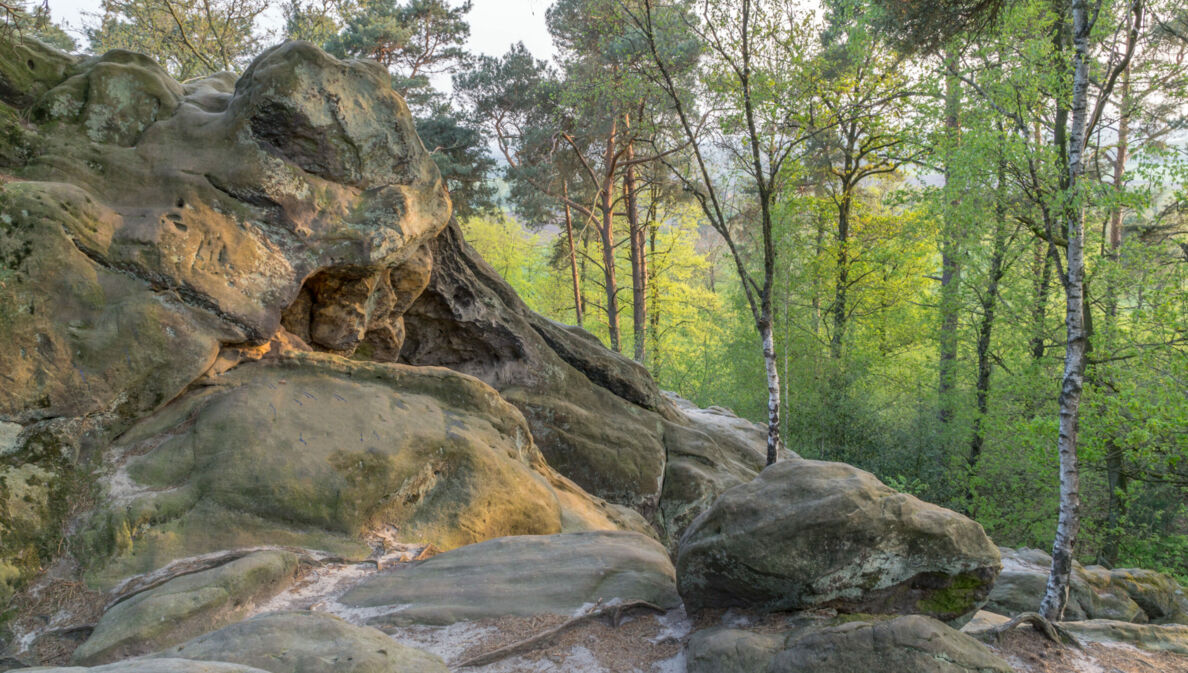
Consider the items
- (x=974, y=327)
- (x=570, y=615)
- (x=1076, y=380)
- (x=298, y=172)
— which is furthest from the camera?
(x=974, y=327)

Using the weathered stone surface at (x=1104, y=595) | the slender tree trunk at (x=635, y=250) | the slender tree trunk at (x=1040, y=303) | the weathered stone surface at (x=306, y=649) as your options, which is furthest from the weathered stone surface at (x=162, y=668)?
the slender tree trunk at (x=635, y=250)

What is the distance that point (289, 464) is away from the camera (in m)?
7.00

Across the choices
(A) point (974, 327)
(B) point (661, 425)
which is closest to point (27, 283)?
(B) point (661, 425)

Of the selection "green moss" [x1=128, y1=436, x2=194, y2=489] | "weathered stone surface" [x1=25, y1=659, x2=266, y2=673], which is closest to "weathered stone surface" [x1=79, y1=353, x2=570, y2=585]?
"green moss" [x1=128, y1=436, x2=194, y2=489]

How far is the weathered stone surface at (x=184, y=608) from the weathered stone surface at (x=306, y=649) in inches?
45.2

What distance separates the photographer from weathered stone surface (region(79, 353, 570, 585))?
20.9 feet

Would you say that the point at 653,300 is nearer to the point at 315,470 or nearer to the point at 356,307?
the point at 356,307

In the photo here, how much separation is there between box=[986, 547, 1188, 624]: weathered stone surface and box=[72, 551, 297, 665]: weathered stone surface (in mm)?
10102

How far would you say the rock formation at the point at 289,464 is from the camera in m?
5.26

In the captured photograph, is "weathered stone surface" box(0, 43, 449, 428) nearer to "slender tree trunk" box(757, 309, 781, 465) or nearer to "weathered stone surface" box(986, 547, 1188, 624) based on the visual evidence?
"slender tree trunk" box(757, 309, 781, 465)

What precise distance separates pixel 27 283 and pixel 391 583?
4.37 m

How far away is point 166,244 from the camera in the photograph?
7.19 metres

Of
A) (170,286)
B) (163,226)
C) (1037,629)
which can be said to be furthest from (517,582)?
(163,226)

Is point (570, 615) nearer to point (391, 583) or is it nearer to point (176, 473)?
point (391, 583)
